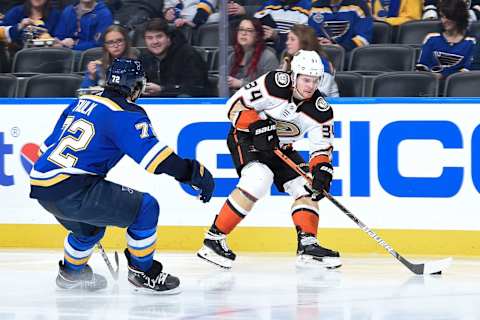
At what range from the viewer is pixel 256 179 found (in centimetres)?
580

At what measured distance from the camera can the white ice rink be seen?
4.47 meters

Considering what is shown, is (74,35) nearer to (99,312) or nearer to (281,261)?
(281,261)

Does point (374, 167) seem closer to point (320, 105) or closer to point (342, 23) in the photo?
point (320, 105)

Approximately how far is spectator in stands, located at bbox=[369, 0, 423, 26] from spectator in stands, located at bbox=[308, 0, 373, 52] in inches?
3.7

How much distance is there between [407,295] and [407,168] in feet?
5.04

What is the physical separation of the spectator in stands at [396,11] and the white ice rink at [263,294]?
157 centimetres

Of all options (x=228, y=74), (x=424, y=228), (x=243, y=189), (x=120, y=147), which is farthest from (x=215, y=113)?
(x=120, y=147)

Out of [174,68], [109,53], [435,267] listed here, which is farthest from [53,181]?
[109,53]

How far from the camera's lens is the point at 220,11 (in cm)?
668

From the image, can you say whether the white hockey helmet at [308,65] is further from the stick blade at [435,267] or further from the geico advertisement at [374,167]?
the stick blade at [435,267]

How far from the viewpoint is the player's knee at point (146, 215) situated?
4.78 meters

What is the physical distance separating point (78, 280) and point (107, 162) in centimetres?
64

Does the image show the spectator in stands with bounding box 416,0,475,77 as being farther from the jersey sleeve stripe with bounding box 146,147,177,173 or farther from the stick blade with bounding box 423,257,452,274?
the jersey sleeve stripe with bounding box 146,147,177,173

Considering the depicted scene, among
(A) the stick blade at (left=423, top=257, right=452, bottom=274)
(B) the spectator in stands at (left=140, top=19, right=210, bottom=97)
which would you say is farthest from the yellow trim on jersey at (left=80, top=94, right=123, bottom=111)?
(B) the spectator in stands at (left=140, top=19, right=210, bottom=97)
